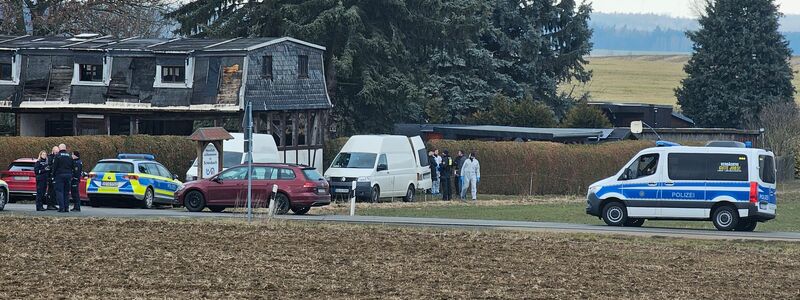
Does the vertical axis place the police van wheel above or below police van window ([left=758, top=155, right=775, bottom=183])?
below

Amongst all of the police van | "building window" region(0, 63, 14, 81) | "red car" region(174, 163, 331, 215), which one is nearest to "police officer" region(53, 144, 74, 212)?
"red car" region(174, 163, 331, 215)

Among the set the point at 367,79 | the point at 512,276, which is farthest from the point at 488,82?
the point at 512,276

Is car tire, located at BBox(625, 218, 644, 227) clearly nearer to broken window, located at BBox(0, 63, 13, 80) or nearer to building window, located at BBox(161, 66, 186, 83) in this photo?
building window, located at BBox(161, 66, 186, 83)

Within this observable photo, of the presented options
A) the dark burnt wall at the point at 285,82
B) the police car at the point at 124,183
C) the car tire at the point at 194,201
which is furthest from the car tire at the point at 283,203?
the dark burnt wall at the point at 285,82

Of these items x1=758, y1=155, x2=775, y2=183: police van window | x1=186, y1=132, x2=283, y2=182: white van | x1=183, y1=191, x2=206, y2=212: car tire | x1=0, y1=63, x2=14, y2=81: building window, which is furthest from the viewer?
x1=0, y1=63, x2=14, y2=81: building window

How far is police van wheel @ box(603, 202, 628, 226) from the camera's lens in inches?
1300

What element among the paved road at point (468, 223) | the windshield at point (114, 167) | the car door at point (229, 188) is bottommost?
the paved road at point (468, 223)

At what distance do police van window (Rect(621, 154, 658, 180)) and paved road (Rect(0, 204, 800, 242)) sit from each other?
119 cm

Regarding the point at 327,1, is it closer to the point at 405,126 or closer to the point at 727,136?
the point at 405,126

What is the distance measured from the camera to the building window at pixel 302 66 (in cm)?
5769

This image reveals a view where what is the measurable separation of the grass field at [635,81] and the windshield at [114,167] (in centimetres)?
8380

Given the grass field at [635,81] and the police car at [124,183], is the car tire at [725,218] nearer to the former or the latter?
the police car at [124,183]

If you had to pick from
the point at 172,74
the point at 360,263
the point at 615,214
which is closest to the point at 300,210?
the point at 615,214

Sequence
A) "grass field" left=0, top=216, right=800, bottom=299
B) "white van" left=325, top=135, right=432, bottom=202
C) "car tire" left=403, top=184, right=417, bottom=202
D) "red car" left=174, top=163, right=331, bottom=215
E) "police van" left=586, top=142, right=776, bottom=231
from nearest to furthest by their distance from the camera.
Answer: "grass field" left=0, top=216, right=800, bottom=299 < "police van" left=586, top=142, right=776, bottom=231 < "red car" left=174, top=163, right=331, bottom=215 < "white van" left=325, top=135, right=432, bottom=202 < "car tire" left=403, top=184, right=417, bottom=202
